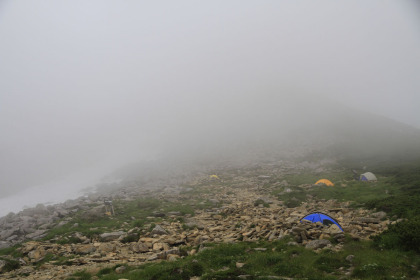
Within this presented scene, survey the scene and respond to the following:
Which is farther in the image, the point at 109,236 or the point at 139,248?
the point at 109,236

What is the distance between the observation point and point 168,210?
2688 centimetres

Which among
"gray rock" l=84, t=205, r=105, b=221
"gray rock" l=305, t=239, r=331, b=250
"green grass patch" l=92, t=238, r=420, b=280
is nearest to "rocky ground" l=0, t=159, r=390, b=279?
"gray rock" l=305, t=239, r=331, b=250

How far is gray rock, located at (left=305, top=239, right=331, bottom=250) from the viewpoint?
12.4 meters

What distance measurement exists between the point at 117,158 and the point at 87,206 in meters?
98.1

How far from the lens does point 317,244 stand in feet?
41.1

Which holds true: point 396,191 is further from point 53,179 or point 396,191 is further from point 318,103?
point 318,103

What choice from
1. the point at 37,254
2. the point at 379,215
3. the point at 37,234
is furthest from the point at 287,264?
the point at 37,234

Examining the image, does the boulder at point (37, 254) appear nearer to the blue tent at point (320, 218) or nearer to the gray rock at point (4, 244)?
the gray rock at point (4, 244)

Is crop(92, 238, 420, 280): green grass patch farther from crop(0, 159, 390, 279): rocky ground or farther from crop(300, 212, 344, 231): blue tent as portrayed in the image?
crop(300, 212, 344, 231): blue tent

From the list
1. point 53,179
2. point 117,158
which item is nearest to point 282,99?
point 117,158

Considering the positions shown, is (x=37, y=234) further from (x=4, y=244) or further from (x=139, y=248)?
(x=139, y=248)

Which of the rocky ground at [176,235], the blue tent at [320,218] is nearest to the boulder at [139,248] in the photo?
the rocky ground at [176,235]

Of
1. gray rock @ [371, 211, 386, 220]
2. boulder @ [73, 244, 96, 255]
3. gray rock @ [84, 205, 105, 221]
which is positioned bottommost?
gray rock @ [371, 211, 386, 220]

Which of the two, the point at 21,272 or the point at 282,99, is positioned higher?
the point at 282,99
